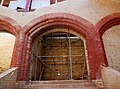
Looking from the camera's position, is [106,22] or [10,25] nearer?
[106,22]

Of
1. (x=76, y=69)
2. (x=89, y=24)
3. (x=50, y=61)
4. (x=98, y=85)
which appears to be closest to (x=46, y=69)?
(x=50, y=61)

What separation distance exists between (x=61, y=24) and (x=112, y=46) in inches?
98.9

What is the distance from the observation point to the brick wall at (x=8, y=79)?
13.8 ft

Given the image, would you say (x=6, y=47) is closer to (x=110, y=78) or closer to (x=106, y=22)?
(x=106, y=22)

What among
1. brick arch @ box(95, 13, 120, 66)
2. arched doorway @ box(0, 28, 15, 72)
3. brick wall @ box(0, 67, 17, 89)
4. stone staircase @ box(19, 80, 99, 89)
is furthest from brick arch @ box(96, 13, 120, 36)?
arched doorway @ box(0, 28, 15, 72)

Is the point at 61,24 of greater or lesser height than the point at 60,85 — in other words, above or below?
above

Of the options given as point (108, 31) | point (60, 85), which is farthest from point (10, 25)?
point (108, 31)

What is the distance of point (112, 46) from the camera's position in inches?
286

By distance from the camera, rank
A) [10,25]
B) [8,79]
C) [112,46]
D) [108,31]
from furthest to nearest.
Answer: [108,31]
[112,46]
[10,25]
[8,79]

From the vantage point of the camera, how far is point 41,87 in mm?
5055

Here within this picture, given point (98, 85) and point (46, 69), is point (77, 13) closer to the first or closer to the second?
point (98, 85)

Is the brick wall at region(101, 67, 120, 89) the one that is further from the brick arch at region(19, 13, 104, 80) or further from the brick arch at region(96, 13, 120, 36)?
the brick arch at region(96, 13, 120, 36)

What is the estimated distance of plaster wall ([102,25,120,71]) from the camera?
23.1ft

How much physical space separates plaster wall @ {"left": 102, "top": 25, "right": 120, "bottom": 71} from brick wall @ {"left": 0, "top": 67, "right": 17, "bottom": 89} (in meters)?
4.08
